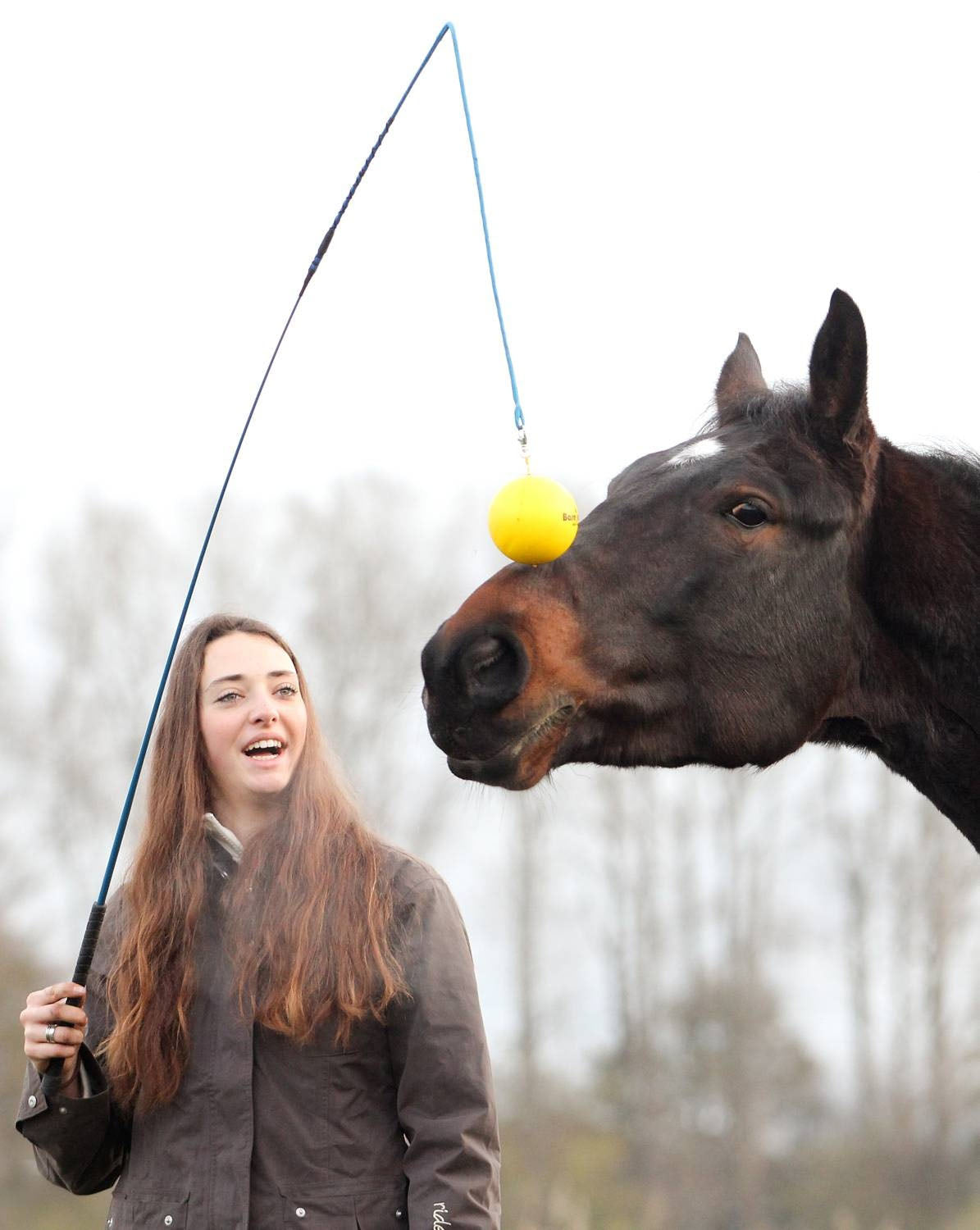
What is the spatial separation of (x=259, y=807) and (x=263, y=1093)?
2.13 feet

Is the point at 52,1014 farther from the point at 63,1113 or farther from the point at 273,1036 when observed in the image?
the point at 273,1036

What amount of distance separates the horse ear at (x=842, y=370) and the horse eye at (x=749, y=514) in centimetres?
28

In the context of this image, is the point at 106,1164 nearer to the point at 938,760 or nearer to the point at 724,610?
the point at 724,610

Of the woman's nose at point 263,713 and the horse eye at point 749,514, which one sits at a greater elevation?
the horse eye at point 749,514

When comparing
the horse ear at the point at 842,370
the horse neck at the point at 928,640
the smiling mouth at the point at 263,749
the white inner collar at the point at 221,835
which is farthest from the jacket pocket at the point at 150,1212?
the horse ear at the point at 842,370

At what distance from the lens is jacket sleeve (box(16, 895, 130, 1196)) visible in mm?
2682

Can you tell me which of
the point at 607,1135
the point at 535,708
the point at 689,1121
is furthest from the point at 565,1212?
the point at 535,708

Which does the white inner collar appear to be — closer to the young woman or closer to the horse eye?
the young woman

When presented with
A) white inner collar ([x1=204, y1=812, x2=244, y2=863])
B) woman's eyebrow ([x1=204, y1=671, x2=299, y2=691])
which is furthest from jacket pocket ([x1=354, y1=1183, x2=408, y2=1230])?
woman's eyebrow ([x1=204, y1=671, x2=299, y2=691])

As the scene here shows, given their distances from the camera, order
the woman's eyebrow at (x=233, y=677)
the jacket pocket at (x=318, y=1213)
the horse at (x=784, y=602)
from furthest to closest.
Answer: the woman's eyebrow at (x=233, y=677) → the horse at (x=784, y=602) → the jacket pocket at (x=318, y=1213)

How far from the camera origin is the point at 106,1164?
2.83 metres

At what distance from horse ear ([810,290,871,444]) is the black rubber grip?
1.91 metres

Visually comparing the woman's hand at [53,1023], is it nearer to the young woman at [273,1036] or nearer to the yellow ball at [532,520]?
the young woman at [273,1036]

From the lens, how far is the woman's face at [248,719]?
2977 millimetres
